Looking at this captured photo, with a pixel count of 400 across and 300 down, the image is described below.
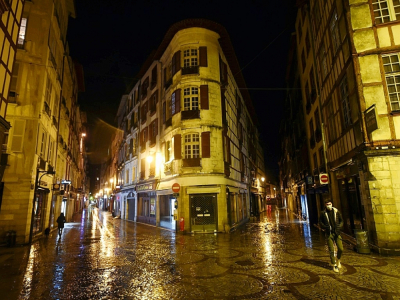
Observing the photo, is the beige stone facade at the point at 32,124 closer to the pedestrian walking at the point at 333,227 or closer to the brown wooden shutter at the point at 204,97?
the brown wooden shutter at the point at 204,97

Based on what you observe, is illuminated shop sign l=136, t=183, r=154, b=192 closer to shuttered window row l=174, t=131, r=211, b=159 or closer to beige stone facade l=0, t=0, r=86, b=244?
shuttered window row l=174, t=131, r=211, b=159

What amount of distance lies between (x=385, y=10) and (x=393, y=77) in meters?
2.97

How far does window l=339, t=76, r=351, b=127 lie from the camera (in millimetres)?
11555

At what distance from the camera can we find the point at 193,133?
62.8 feet

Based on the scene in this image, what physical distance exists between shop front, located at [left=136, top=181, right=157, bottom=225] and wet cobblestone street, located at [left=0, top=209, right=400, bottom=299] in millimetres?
11519

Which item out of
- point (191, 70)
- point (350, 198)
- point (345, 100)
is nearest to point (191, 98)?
point (191, 70)

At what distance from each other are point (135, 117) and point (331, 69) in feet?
78.0

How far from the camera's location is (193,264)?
9133 mm

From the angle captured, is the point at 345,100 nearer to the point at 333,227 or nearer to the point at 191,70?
the point at 333,227

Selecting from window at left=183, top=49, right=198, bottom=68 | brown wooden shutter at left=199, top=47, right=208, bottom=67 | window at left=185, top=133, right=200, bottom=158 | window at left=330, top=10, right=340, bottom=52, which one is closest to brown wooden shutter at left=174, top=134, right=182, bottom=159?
window at left=185, top=133, right=200, bottom=158

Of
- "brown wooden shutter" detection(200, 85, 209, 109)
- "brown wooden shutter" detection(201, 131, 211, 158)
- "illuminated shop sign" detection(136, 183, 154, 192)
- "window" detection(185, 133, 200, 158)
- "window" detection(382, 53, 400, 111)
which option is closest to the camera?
"window" detection(382, 53, 400, 111)

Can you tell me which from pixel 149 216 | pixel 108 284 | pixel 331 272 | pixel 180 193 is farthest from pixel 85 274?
pixel 149 216

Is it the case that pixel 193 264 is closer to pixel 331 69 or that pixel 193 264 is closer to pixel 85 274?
pixel 85 274

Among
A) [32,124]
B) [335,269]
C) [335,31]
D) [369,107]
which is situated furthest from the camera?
[32,124]
